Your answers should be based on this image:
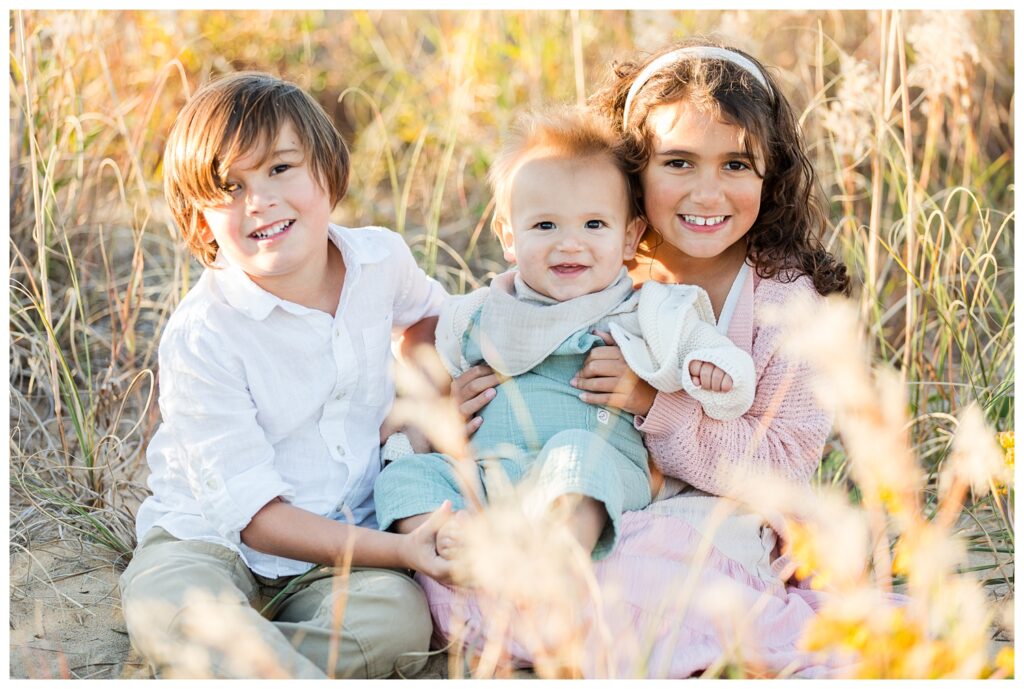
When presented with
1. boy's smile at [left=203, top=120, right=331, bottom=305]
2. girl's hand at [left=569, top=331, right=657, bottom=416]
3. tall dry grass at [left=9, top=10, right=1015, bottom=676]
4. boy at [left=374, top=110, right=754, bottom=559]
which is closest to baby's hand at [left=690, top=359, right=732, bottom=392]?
boy at [left=374, top=110, right=754, bottom=559]

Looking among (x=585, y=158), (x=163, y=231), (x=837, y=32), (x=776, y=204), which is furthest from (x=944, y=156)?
(x=163, y=231)

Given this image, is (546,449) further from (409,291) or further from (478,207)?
(478,207)

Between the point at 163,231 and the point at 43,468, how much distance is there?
1643mm

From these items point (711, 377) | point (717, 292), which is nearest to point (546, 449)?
point (711, 377)

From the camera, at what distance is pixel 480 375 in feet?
7.68

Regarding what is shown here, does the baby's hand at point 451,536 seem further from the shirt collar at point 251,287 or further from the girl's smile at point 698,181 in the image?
the girl's smile at point 698,181

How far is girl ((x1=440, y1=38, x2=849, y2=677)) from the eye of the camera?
6.89ft

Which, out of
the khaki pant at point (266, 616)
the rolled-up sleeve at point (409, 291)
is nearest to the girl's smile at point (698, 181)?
the rolled-up sleeve at point (409, 291)

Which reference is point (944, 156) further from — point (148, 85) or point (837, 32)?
point (148, 85)

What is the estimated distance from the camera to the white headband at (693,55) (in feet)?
7.72

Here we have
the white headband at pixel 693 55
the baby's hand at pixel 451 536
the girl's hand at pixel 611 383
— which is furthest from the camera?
the white headband at pixel 693 55

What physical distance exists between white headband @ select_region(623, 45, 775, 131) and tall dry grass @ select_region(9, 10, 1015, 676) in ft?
0.85

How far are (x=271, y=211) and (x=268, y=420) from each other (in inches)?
15.8

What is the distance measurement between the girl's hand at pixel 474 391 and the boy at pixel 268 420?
0.19 m
